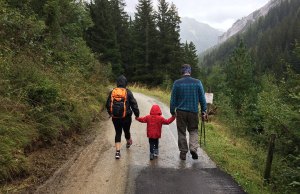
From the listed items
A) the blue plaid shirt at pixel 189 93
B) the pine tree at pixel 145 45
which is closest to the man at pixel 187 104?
the blue plaid shirt at pixel 189 93

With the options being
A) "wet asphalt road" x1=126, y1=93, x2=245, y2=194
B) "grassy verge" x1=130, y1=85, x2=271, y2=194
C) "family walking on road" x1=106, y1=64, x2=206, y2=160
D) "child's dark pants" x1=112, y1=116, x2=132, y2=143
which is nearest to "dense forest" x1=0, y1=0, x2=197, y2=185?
"child's dark pants" x1=112, y1=116, x2=132, y2=143

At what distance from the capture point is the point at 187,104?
874cm

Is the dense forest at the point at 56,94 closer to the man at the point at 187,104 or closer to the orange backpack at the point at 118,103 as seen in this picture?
the orange backpack at the point at 118,103

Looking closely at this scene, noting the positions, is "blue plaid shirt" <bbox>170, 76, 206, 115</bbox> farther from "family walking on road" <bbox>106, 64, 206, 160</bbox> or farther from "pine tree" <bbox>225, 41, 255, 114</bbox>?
"pine tree" <bbox>225, 41, 255, 114</bbox>

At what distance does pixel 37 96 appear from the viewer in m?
9.57

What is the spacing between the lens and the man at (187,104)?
872 centimetres

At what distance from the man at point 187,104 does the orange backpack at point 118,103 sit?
1.21 metres

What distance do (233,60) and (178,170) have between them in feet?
146

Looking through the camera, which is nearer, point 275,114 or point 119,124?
point 119,124

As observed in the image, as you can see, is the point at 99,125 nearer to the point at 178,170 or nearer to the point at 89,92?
the point at 89,92

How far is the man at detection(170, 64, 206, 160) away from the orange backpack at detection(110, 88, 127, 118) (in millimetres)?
1206

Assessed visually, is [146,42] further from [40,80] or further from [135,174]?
[135,174]

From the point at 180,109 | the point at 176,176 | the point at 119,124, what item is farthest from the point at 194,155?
the point at 119,124

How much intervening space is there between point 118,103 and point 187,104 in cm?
167
